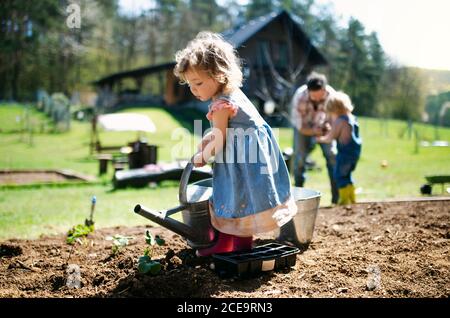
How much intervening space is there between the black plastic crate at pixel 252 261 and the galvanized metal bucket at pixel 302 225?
39 centimetres

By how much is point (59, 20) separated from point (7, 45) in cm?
338

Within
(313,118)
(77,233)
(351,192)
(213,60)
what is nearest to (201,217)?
(213,60)

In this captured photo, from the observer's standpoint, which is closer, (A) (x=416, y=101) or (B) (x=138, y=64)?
(A) (x=416, y=101)

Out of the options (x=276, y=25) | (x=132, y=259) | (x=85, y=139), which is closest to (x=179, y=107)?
(x=276, y=25)

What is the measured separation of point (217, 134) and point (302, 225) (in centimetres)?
103

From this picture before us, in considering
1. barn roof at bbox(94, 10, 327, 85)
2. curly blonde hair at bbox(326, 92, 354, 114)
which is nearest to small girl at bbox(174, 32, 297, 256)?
curly blonde hair at bbox(326, 92, 354, 114)

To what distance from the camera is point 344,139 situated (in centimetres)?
546

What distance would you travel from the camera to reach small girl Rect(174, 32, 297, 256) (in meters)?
2.90

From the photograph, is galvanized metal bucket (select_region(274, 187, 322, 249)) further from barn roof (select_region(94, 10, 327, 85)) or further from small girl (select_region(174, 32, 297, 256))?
barn roof (select_region(94, 10, 327, 85))

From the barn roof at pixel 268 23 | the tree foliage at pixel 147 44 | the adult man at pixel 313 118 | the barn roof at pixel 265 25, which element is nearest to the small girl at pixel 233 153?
the adult man at pixel 313 118

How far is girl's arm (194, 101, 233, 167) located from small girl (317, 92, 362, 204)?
2.71 m

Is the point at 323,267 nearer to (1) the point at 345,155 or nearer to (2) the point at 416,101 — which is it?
(1) the point at 345,155

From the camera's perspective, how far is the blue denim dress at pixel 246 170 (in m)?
2.91

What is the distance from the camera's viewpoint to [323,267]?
119 inches
